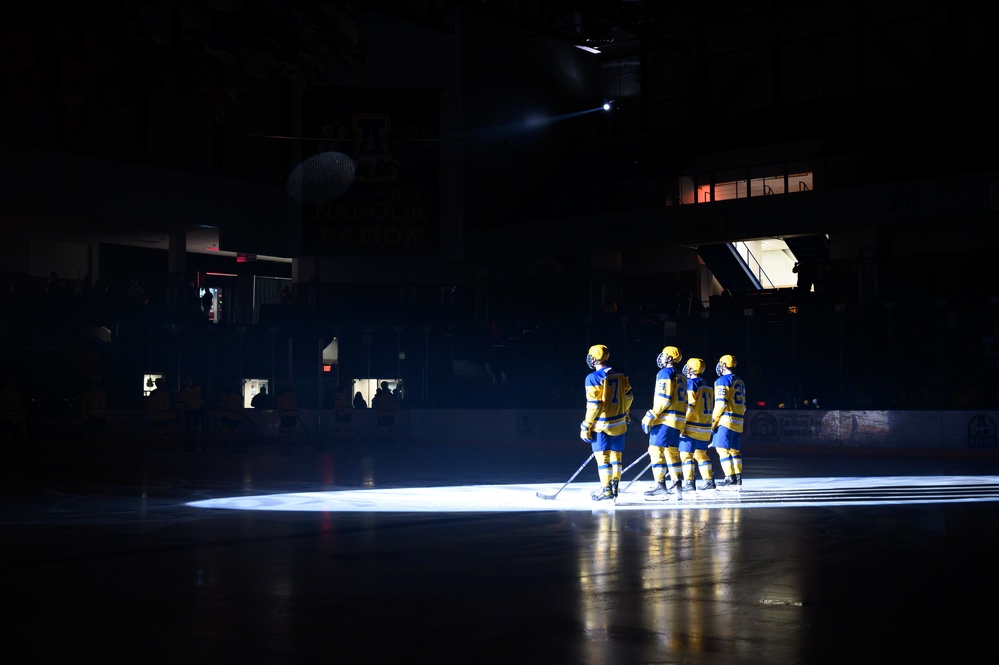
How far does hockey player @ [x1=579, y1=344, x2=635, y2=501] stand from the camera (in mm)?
13125

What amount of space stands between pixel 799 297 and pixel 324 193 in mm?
14721

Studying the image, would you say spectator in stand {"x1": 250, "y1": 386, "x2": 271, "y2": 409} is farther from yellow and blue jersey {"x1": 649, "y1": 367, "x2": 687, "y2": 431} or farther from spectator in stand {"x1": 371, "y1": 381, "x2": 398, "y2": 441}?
yellow and blue jersey {"x1": 649, "y1": 367, "x2": 687, "y2": 431}

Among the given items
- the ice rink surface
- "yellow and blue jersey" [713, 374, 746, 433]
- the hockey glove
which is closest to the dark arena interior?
the ice rink surface

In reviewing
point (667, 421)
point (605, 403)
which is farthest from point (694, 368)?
point (605, 403)

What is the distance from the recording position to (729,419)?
50.5ft

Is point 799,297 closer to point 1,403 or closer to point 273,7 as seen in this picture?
point 1,403

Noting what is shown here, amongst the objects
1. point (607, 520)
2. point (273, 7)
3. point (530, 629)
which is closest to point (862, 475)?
point (607, 520)

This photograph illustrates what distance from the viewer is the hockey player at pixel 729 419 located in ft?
50.4

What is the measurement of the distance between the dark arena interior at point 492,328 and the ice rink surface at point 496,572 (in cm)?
6

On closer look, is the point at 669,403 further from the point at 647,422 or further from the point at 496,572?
the point at 496,572

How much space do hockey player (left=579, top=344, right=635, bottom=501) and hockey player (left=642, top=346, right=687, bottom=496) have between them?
2.02ft

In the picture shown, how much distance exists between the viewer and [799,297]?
28312mm

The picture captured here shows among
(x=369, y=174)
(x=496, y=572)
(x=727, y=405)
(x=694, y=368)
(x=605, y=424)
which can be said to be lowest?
Result: (x=496, y=572)

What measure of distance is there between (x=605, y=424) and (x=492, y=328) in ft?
60.2
